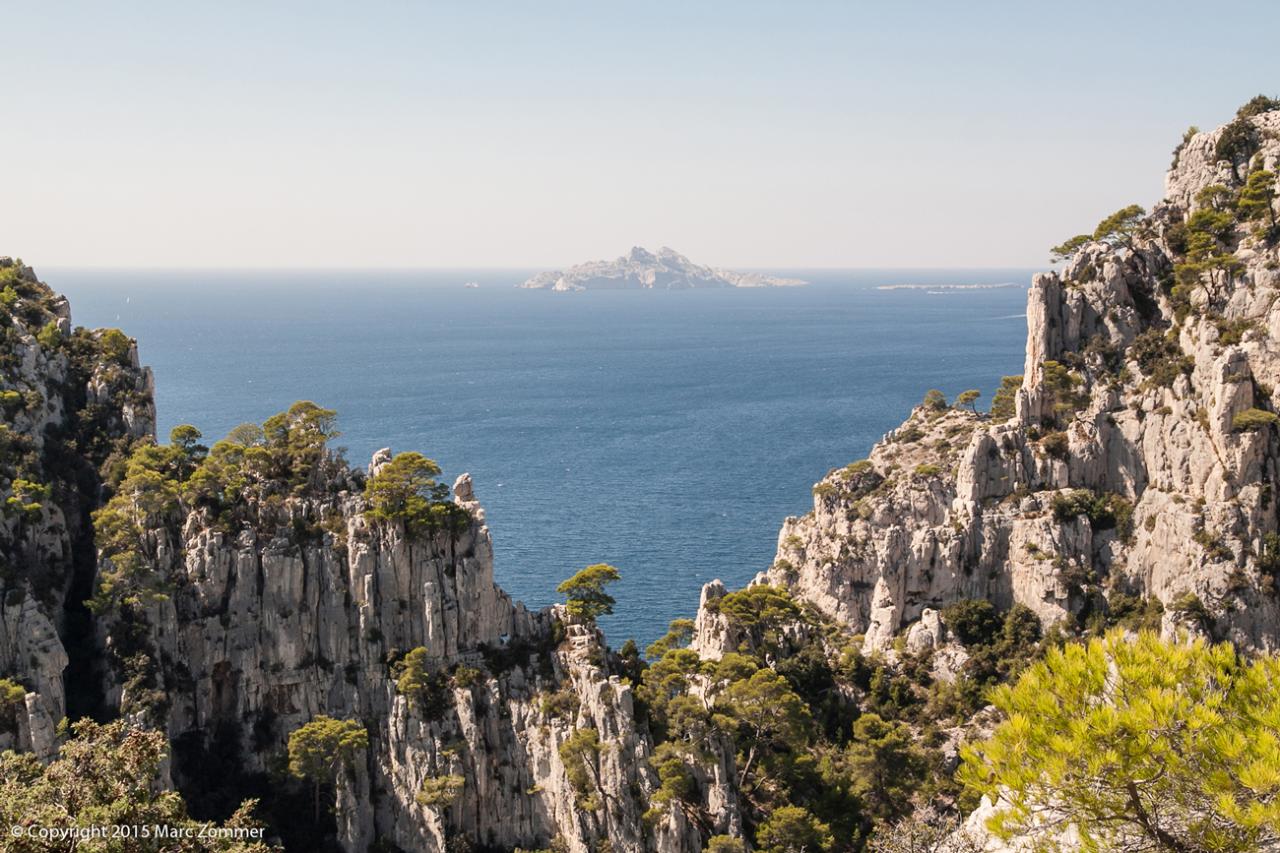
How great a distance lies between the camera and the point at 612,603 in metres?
70.1

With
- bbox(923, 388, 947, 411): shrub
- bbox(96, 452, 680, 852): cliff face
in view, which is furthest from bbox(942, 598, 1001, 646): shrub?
bbox(923, 388, 947, 411): shrub

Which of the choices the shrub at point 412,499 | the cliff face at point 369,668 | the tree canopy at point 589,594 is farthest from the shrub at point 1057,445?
the shrub at point 412,499

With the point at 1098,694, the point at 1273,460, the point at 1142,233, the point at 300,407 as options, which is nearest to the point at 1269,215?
the point at 1142,233

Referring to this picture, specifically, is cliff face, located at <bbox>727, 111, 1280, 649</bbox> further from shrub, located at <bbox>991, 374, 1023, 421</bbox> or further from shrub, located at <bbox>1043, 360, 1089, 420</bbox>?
shrub, located at <bbox>991, 374, 1023, 421</bbox>

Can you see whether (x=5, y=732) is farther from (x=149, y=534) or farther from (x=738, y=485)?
(x=738, y=485)

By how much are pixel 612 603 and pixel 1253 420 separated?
41736 millimetres

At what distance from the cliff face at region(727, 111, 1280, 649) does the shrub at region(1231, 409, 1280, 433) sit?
0.11m

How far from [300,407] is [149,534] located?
13.4 metres

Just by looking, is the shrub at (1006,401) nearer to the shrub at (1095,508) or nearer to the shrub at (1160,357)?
the shrub at (1160,357)

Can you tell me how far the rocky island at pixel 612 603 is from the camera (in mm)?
60844

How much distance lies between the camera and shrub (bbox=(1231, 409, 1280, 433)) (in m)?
63.3

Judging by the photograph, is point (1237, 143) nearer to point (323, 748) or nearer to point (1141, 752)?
point (1141, 752)

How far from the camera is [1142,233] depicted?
7775cm

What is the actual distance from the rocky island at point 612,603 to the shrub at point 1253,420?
34 centimetres
